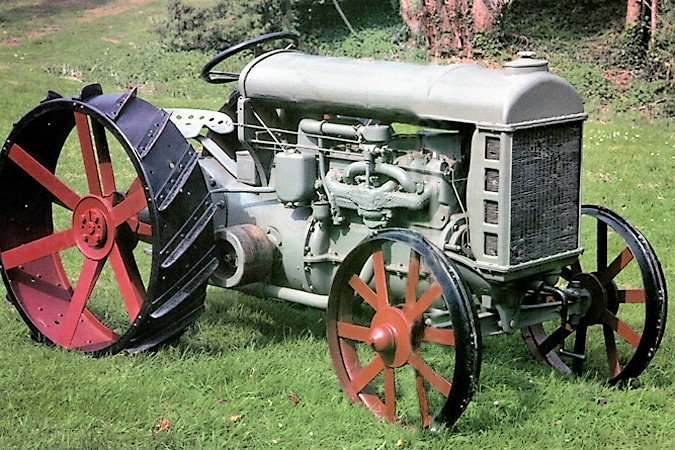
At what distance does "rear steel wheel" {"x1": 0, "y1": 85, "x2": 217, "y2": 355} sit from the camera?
17.5 ft

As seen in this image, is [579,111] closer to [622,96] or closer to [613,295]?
[613,295]

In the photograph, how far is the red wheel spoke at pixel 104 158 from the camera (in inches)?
236

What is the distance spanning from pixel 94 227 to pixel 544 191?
2563 millimetres

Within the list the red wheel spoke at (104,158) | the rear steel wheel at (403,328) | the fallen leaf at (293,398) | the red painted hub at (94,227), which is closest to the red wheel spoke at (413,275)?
the rear steel wheel at (403,328)

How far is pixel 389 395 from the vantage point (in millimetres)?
4855

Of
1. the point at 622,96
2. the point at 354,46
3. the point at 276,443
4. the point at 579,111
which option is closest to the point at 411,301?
the point at 276,443

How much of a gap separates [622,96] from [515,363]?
378 inches

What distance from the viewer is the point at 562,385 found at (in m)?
5.41

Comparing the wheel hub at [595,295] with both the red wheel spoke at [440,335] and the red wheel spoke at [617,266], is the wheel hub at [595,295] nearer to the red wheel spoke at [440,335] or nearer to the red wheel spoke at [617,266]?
the red wheel spoke at [617,266]

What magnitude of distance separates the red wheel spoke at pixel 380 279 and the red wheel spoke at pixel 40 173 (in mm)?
2082

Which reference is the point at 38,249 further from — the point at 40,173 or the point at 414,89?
the point at 414,89

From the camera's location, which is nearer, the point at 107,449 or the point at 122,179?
the point at 107,449

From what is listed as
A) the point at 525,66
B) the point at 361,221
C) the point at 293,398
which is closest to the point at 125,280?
the point at 293,398

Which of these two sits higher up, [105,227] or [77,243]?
[105,227]
